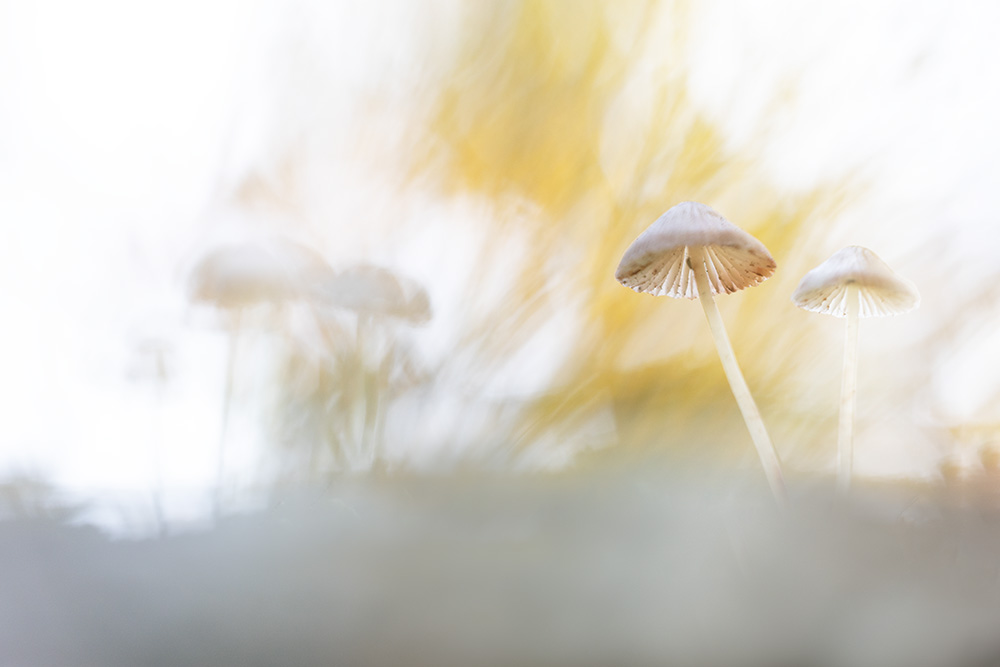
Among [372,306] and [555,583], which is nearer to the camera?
[555,583]

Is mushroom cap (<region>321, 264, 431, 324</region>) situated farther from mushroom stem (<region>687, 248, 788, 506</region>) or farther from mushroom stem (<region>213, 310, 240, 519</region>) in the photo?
mushroom stem (<region>687, 248, 788, 506</region>)

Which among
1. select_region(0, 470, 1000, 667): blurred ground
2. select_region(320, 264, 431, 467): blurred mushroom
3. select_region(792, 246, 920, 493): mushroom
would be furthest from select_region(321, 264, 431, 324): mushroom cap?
select_region(792, 246, 920, 493): mushroom

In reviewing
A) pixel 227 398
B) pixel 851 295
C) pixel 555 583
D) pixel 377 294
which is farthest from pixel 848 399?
pixel 227 398

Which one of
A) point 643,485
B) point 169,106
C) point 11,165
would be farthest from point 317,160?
point 643,485

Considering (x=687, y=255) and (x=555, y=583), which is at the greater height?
(x=687, y=255)

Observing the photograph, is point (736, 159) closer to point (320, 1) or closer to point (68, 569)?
point (320, 1)

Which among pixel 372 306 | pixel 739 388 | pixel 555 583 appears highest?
pixel 372 306

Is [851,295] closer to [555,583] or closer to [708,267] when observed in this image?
[708,267]

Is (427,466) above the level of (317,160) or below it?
below
